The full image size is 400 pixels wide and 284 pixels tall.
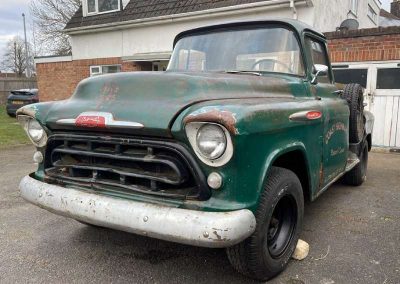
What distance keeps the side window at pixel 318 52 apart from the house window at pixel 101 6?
1000 centimetres

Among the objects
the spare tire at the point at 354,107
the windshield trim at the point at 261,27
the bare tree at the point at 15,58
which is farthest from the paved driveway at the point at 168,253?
the bare tree at the point at 15,58

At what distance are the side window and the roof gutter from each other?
4.81 meters

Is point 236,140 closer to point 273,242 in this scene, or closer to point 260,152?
point 260,152

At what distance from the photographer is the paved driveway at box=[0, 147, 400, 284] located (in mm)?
2771

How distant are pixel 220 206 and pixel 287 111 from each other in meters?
0.93

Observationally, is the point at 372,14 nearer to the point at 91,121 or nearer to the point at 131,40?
the point at 131,40

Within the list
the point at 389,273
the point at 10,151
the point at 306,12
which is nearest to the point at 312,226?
the point at 389,273

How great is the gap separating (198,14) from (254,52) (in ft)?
23.6

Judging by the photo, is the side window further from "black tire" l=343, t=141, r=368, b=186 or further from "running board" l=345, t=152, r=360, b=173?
"black tire" l=343, t=141, r=368, b=186

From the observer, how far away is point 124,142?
2.45m

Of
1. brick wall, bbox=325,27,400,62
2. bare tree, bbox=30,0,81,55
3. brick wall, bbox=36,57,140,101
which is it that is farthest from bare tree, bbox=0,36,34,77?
brick wall, bbox=325,27,400,62

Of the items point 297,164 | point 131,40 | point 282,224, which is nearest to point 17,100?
point 131,40

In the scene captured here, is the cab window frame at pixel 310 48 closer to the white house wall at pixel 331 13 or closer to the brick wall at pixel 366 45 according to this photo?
the brick wall at pixel 366 45

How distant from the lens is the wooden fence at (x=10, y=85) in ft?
77.2
